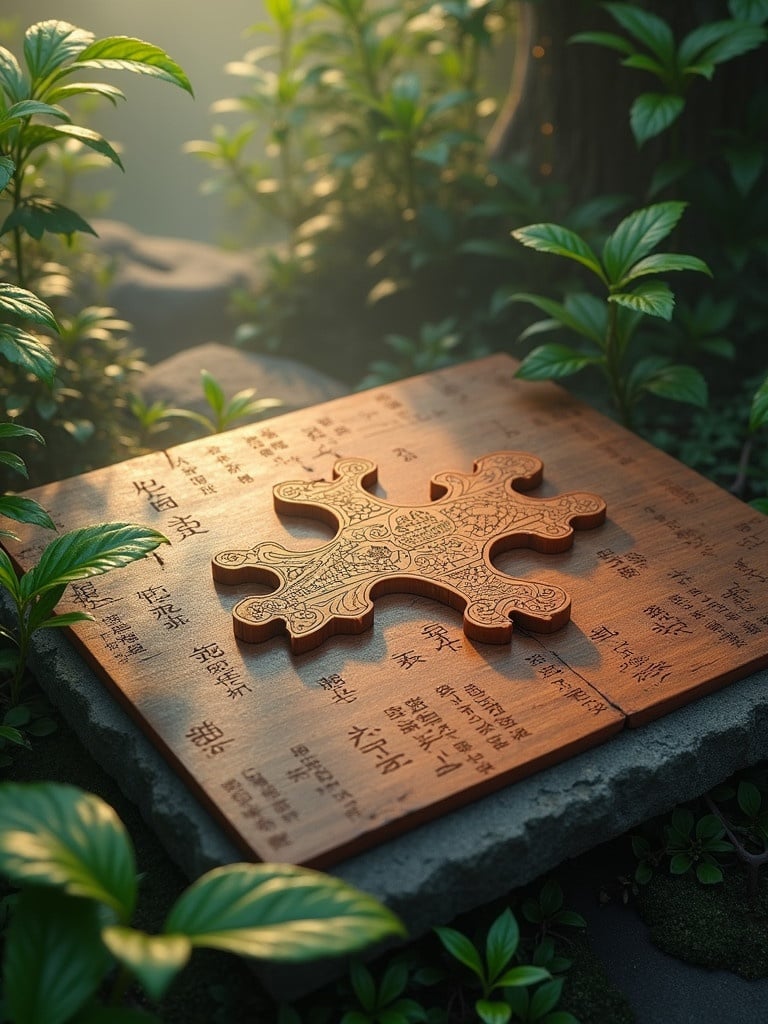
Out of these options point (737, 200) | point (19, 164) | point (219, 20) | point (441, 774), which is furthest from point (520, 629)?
point (219, 20)

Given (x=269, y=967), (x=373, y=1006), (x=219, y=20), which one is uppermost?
(x=219, y=20)

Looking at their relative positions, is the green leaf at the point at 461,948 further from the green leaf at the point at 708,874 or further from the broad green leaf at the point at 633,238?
the broad green leaf at the point at 633,238

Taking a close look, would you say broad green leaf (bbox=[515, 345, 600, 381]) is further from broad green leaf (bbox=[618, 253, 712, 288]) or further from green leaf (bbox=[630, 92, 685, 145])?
green leaf (bbox=[630, 92, 685, 145])

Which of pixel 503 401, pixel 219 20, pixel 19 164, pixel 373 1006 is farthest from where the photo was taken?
pixel 219 20

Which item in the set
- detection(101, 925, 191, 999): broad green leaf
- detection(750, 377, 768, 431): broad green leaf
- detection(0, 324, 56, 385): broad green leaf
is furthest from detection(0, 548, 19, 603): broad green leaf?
detection(750, 377, 768, 431): broad green leaf

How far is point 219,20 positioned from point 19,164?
10.0 feet

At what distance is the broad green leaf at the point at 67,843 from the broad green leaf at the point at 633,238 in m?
2.00

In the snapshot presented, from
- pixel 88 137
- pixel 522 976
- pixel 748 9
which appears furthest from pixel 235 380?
pixel 522 976

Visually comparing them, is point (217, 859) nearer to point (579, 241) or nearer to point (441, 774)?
point (441, 774)

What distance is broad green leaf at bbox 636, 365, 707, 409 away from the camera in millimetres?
3148

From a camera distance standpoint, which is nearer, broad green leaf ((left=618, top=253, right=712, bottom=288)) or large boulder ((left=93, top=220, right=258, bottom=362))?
broad green leaf ((left=618, top=253, right=712, bottom=288))

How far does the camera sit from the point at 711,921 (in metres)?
2.26

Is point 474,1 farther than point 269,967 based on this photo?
Yes

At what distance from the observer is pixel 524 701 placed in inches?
85.4
